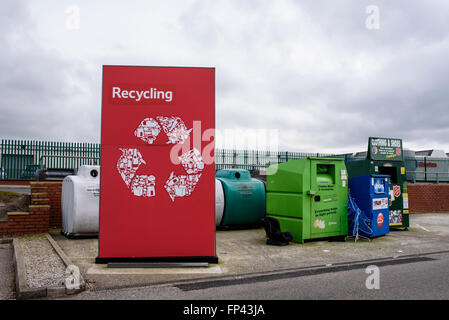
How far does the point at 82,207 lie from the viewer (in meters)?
7.98

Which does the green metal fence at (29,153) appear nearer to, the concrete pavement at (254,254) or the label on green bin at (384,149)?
the concrete pavement at (254,254)

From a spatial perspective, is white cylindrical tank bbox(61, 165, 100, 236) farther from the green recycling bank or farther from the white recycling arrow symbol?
the green recycling bank

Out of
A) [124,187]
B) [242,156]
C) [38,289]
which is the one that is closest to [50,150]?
[242,156]

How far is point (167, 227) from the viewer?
5.73m

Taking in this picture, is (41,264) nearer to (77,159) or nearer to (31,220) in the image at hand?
(31,220)

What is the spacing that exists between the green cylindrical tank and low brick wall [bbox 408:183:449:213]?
796 centimetres

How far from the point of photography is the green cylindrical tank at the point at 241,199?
1004 cm

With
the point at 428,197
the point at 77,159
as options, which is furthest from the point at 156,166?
the point at 428,197

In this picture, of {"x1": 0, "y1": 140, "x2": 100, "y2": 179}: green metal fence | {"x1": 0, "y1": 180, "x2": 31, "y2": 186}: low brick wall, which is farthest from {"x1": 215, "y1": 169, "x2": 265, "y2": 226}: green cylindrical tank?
{"x1": 0, "y1": 180, "x2": 31, "y2": 186}: low brick wall

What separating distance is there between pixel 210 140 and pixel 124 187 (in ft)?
5.19

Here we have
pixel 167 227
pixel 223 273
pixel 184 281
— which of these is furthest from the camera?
pixel 167 227

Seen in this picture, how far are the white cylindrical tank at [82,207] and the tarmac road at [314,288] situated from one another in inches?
154

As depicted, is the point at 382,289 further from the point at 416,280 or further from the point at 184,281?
the point at 184,281

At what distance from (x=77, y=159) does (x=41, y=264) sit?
30.2 ft
